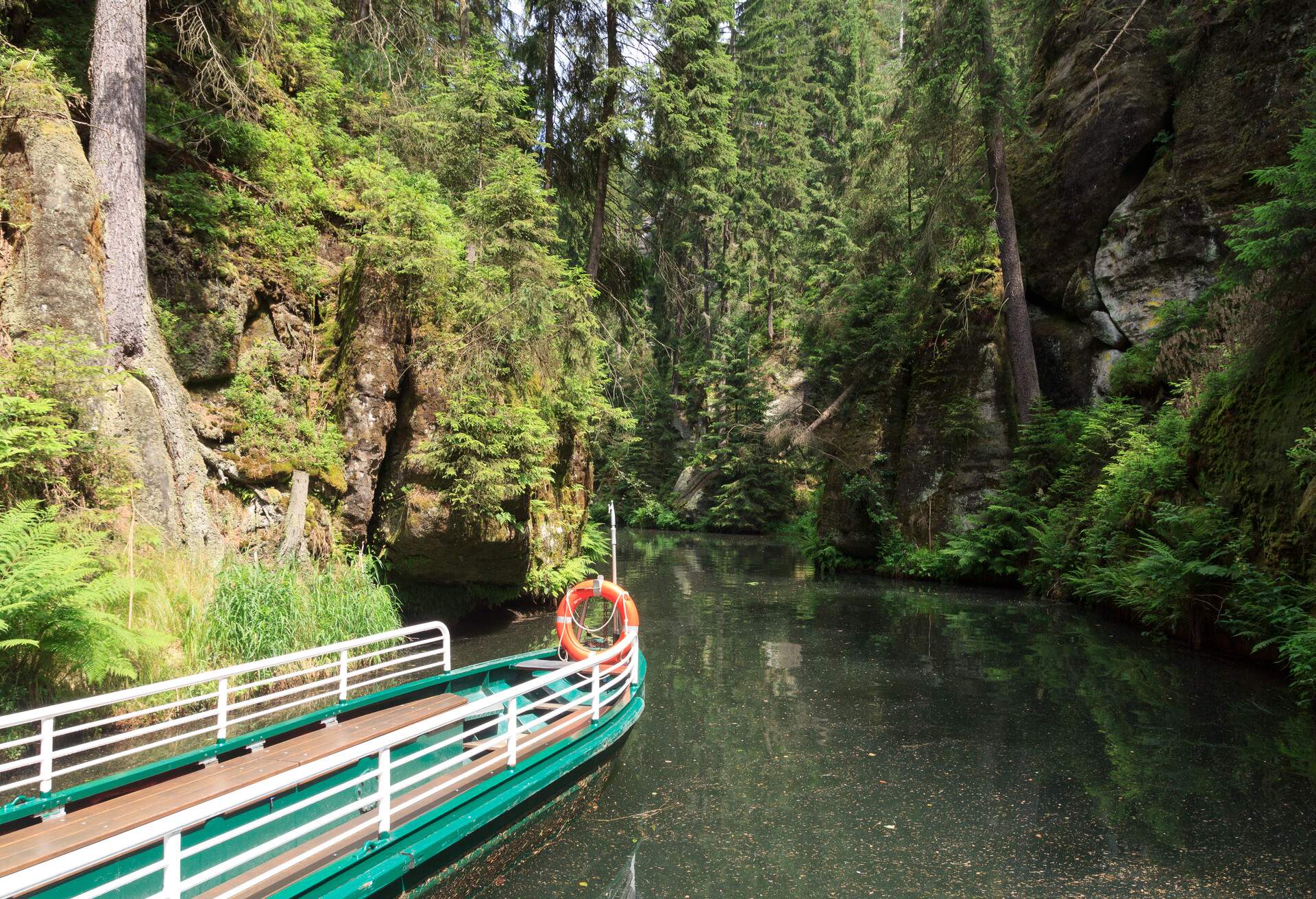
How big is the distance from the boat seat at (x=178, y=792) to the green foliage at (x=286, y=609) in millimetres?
2113

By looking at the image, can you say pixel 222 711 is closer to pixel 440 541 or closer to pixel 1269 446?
pixel 440 541

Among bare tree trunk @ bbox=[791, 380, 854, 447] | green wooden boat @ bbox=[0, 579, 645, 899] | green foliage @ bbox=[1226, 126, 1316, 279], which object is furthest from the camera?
bare tree trunk @ bbox=[791, 380, 854, 447]

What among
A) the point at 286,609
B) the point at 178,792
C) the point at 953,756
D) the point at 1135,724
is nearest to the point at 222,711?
the point at 178,792

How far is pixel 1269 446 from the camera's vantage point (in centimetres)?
1041

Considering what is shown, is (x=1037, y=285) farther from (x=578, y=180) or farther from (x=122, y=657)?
(x=122, y=657)

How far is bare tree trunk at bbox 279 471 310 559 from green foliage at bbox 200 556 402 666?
33 centimetres

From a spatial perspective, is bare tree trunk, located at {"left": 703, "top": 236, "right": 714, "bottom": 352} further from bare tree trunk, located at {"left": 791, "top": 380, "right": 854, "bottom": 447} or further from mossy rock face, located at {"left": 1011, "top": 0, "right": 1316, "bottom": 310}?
mossy rock face, located at {"left": 1011, "top": 0, "right": 1316, "bottom": 310}

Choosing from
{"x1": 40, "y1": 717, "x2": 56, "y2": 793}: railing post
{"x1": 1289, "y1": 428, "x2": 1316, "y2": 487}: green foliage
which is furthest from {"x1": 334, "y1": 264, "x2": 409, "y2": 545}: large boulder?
{"x1": 1289, "y1": 428, "x2": 1316, "y2": 487}: green foliage

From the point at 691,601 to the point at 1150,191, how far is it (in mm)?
14302

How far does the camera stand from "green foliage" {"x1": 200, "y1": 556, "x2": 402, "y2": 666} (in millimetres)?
8273

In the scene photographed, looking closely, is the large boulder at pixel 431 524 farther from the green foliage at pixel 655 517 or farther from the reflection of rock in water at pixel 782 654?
the green foliage at pixel 655 517

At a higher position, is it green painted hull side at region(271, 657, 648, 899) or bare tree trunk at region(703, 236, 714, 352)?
bare tree trunk at region(703, 236, 714, 352)

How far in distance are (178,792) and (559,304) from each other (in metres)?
10.3

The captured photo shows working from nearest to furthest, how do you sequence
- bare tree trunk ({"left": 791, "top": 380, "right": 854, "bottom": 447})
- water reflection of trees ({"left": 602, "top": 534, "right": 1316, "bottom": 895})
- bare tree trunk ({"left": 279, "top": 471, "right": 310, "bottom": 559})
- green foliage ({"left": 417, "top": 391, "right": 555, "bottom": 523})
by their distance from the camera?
water reflection of trees ({"left": 602, "top": 534, "right": 1316, "bottom": 895})
bare tree trunk ({"left": 279, "top": 471, "right": 310, "bottom": 559})
green foliage ({"left": 417, "top": 391, "right": 555, "bottom": 523})
bare tree trunk ({"left": 791, "top": 380, "right": 854, "bottom": 447})
